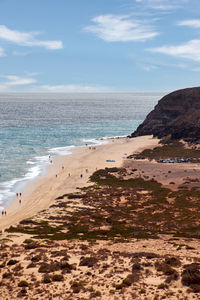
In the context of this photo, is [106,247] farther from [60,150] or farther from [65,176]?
[60,150]

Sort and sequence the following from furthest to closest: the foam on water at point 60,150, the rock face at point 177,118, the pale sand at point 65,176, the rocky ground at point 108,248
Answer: the rock face at point 177,118 < the foam on water at point 60,150 < the pale sand at point 65,176 < the rocky ground at point 108,248

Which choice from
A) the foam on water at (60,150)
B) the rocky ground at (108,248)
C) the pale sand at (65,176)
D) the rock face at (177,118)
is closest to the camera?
the rocky ground at (108,248)

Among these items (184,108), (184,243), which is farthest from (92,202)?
(184,108)

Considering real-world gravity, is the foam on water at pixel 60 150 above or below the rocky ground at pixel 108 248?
above

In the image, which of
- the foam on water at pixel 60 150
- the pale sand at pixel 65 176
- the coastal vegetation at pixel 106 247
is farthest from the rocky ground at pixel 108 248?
the foam on water at pixel 60 150

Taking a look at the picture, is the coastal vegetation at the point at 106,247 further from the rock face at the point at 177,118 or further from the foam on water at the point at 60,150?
the rock face at the point at 177,118

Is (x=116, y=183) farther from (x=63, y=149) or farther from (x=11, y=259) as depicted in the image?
(x=63, y=149)
